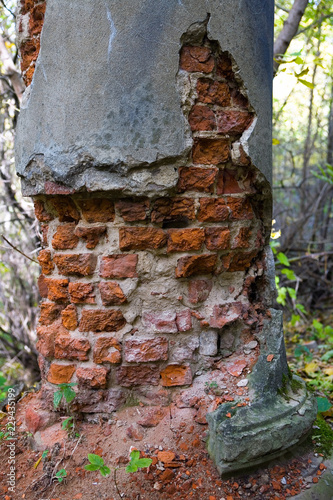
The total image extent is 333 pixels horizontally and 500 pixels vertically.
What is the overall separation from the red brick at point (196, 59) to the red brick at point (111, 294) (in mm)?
1020

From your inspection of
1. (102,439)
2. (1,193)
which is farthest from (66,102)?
(1,193)

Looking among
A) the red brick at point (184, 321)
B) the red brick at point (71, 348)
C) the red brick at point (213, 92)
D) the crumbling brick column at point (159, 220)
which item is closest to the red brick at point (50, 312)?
the crumbling brick column at point (159, 220)

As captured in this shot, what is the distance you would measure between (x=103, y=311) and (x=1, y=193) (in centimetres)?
312

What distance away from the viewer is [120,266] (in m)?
1.84

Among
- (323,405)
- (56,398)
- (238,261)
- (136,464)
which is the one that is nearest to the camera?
(136,464)

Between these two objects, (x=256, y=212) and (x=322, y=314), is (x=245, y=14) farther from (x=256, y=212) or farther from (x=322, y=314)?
(x=322, y=314)

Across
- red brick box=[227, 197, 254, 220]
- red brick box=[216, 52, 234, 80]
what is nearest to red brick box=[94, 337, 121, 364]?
red brick box=[227, 197, 254, 220]

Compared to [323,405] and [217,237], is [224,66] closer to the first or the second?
[217,237]

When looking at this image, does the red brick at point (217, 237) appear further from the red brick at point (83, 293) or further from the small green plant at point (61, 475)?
the small green plant at point (61, 475)

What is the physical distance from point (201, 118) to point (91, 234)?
73 cm

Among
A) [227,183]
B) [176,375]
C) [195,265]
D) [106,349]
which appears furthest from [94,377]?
[227,183]

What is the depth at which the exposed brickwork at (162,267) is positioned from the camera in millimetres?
1819

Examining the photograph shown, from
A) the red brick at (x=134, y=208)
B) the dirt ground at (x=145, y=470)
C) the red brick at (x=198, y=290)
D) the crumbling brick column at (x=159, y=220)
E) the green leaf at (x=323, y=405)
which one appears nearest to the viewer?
the dirt ground at (x=145, y=470)

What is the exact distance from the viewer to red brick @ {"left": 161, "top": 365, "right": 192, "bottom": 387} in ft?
6.10
